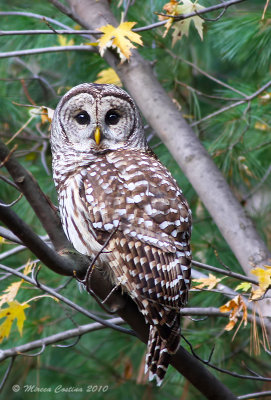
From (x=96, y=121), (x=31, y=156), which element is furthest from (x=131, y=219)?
(x=31, y=156)

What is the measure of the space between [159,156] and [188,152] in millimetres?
863

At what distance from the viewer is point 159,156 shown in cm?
462

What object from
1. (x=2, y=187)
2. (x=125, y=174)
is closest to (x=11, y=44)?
(x=2, y=187)

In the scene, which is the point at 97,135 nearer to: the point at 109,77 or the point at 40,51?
the point at 40,51

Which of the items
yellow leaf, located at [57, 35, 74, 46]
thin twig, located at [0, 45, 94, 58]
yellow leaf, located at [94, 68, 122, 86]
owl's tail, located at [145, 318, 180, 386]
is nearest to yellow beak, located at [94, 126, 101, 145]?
thin twig, located at [0, 45, 94, 58]

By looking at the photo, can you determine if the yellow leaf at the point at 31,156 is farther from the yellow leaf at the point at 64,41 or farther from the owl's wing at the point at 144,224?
the owl's wing at the point at 144,224

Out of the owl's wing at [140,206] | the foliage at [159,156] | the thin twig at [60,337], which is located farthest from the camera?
the foliage at [159,156]

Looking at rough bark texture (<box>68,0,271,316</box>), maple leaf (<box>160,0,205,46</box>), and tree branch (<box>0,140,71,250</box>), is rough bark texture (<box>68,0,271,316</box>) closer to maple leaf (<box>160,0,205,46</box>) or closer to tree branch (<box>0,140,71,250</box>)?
maple leaf (<box>160,0,205,46</box>)

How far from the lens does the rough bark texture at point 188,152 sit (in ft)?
11.6

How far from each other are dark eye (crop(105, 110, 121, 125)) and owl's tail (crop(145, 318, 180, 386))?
128 centimetres

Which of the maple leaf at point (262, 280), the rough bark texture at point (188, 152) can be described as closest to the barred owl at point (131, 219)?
the maple leaf at point (262, 280)

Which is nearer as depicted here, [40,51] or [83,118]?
[83,118]

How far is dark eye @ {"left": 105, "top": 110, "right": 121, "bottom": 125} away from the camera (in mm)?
3488

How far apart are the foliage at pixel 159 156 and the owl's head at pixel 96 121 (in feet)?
1.29
